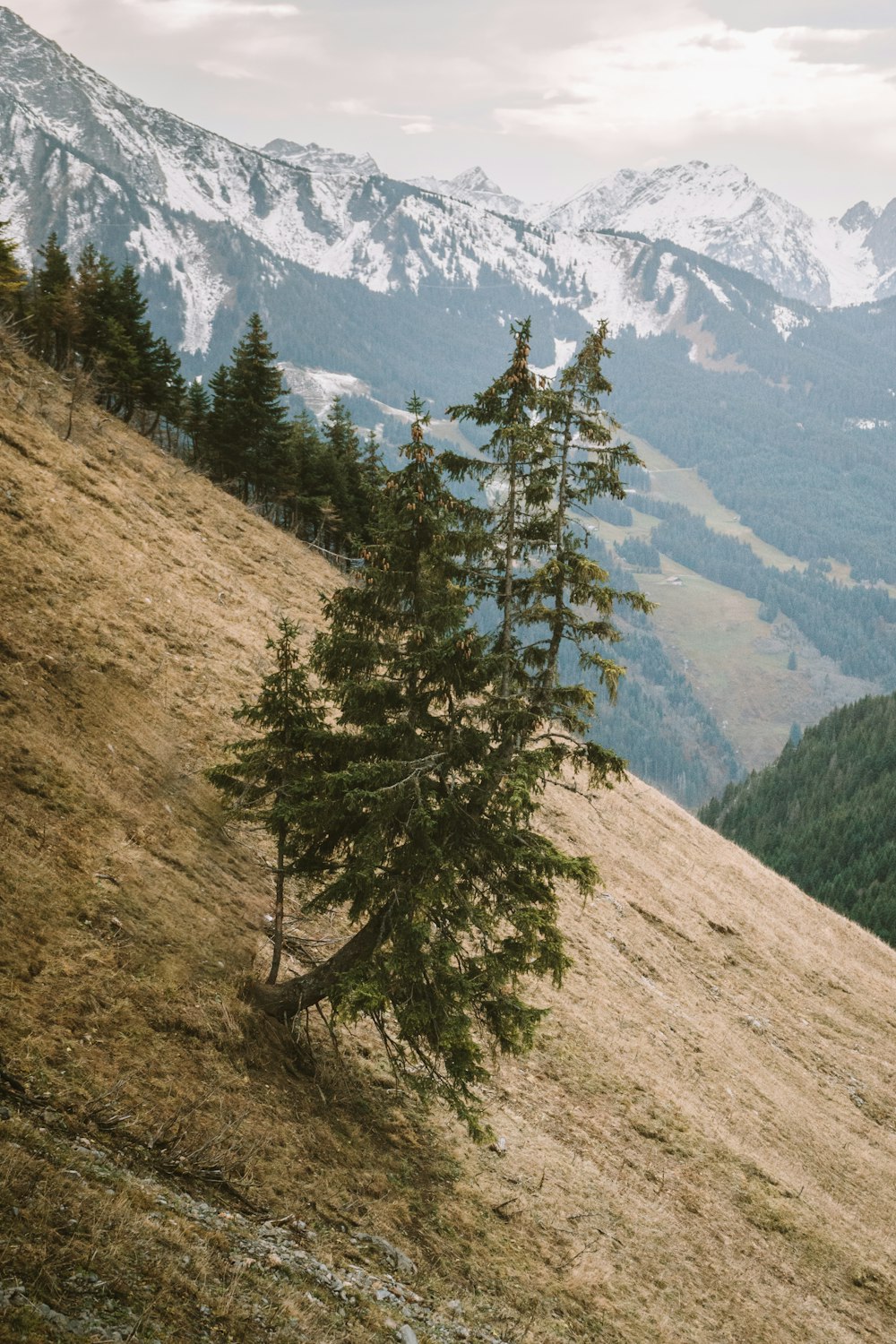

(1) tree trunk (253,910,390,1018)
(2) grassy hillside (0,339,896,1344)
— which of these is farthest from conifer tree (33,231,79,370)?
(1) tree trunk (253,910,390,1018)

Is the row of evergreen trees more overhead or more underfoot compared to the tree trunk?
more overhead

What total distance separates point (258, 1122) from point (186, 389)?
173ft

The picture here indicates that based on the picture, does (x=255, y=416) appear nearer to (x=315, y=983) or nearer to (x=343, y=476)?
(x=343, y=476)

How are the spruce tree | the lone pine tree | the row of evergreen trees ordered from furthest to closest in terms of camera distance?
the spruce tree < the row of evergreen trees < the lone pine tree

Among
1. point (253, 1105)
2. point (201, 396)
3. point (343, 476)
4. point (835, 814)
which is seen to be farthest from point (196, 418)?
point (835, 814)

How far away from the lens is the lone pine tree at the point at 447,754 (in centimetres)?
1213

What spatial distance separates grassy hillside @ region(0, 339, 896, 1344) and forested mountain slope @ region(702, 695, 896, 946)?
345 feet

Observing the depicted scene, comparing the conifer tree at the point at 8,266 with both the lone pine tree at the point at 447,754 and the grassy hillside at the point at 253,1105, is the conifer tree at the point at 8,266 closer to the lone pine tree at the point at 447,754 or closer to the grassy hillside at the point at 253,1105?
the grassy hillside at the point at 253,1105

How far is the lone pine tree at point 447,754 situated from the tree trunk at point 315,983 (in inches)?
1.2

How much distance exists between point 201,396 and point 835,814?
453ft

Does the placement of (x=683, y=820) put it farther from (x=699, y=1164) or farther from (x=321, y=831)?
(x=321, y=831)

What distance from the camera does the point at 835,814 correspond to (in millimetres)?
150375

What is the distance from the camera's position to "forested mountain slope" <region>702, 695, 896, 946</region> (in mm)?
127438

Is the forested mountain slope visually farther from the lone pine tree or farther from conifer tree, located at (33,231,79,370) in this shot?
the lone pine tree
